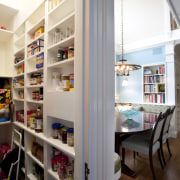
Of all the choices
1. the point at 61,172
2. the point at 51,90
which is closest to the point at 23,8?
the point at 51,90

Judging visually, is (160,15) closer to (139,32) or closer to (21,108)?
(139,32)

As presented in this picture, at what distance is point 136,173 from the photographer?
76.4 inches

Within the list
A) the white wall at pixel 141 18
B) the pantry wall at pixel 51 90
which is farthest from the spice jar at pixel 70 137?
the white wall at pixel 141 18

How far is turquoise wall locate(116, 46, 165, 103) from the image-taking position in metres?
3.94

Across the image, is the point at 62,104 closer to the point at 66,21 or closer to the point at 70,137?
the point at 70,137

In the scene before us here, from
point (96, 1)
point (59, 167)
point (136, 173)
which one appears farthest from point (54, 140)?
point (136, 173)

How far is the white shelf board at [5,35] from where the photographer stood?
71.9 inches

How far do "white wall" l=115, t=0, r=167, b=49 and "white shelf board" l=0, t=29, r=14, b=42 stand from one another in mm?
2459

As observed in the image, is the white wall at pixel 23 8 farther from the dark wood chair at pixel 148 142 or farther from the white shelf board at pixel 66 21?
the dark wood chair at pixel 148 142

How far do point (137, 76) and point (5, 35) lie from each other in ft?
→ 12.8

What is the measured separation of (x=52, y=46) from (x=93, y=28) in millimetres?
577

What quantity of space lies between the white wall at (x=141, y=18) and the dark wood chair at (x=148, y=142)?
9.30 ft

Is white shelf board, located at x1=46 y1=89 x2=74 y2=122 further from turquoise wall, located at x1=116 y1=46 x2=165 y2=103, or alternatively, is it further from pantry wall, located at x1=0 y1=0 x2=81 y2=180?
turquoise wall, located at x1=116 y1=46 x2=165 y2=103

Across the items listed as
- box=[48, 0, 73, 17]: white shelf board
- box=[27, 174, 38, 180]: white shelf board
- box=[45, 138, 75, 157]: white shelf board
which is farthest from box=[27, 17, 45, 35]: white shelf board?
box=[27, 174, 38, 180]: white shelf board
